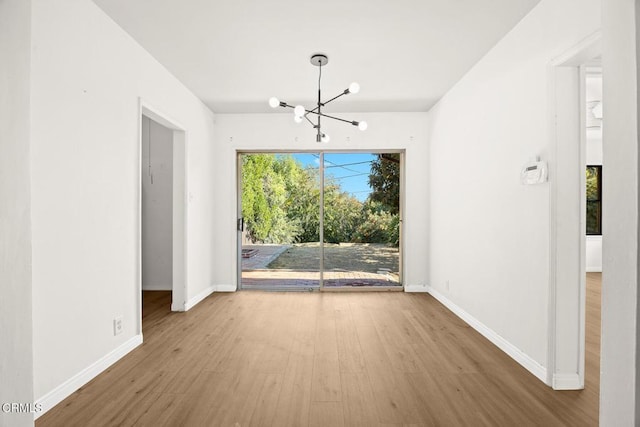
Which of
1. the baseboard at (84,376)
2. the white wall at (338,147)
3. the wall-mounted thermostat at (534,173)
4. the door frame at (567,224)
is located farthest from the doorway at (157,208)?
the door frame at (567,224)

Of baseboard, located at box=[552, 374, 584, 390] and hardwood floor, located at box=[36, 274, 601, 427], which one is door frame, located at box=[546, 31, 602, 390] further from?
hardwood floor, located at box=[36, 274, 601, 427]

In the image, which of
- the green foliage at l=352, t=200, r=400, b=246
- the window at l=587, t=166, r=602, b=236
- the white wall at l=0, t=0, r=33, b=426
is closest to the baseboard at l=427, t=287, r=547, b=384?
the green foliage at l=352, t=200, r=400, b=246

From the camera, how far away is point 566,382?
7.31ft

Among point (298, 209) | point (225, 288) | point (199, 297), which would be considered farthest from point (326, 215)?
point (199, 297)

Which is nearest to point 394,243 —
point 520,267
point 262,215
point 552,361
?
point 262,215

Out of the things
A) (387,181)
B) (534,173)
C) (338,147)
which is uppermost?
(338,147)

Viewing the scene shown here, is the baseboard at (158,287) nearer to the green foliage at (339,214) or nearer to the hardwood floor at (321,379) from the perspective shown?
the hardwood floor at (321,379)

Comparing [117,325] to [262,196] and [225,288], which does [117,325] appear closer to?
[225,288]

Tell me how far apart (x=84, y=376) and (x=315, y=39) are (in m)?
3.14

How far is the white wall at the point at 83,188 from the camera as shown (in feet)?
6.40

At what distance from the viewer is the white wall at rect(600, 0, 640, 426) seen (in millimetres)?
1098

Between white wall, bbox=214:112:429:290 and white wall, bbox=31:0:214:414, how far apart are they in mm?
1836

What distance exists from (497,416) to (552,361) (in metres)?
0.66

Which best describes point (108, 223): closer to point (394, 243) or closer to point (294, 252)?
point (294, 252)
